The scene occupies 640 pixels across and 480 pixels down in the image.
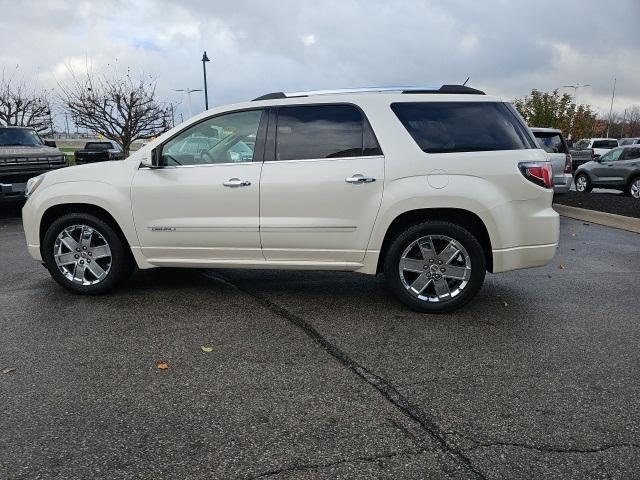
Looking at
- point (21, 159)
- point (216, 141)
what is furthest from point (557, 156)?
point (21, 159)

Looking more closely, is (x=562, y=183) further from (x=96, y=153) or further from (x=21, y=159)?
(x=96, y=153)

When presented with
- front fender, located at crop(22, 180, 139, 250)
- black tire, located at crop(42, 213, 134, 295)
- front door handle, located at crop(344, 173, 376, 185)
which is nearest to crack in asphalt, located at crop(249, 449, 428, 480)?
front door handle, located at crop(344, 173, 376, 185)

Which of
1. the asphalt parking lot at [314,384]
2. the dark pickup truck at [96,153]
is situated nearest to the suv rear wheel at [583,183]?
the asphalt parking lot at [314,384]

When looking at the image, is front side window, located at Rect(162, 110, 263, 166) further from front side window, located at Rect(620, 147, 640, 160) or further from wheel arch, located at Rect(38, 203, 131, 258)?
front side window, located at Rect(620, 147, 640, 160)

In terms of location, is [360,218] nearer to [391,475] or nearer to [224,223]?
[224,223]

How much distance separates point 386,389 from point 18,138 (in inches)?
459

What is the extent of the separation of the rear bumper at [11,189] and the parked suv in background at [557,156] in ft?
34.6

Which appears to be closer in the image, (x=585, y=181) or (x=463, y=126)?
(x=463, y=126)

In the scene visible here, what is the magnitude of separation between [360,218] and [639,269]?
4.00 m

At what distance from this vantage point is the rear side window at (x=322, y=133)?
15.0ft

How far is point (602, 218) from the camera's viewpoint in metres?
10.1

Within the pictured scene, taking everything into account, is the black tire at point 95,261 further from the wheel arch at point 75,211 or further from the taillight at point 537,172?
the taillight at point 537,172

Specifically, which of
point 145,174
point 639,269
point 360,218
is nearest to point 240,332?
point 360,218

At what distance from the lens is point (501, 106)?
4.60 m
